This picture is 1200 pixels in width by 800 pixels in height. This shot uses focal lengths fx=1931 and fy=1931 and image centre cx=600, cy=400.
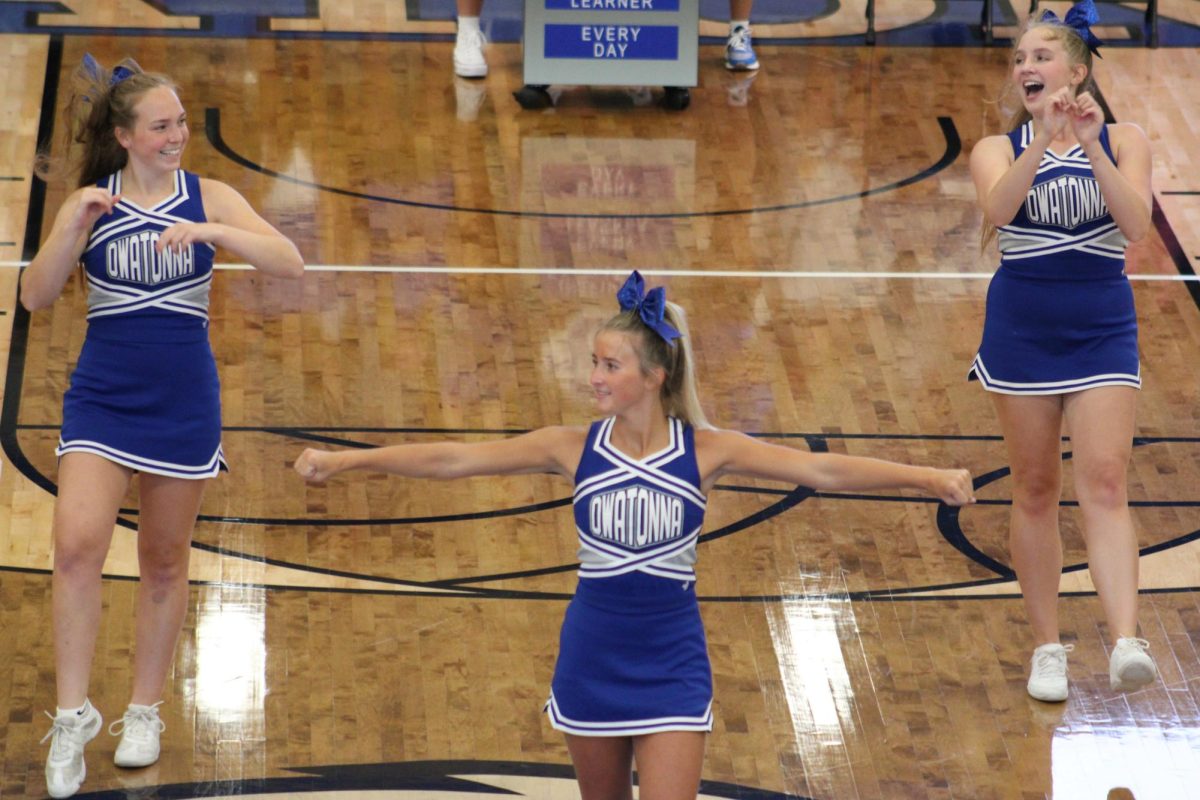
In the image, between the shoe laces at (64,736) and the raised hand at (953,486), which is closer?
the raised hand at (953,486)

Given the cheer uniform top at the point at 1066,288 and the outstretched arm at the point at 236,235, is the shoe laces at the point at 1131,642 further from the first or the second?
the outstretched arm at the point at 236,235

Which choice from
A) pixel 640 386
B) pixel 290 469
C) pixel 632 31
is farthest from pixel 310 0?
pixel 640 386

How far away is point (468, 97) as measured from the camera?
30.1 feet

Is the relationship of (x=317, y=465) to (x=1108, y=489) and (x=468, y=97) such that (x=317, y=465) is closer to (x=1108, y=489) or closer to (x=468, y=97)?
(x=1108, y=489)

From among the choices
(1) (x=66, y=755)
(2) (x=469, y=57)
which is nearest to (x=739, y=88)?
(2) (x=469, y=57)

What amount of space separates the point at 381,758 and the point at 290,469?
1671 mm

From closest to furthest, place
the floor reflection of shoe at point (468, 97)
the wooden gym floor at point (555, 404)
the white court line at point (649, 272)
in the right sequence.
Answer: the wooden gym floor at point (555, 404) < the white court line at point (649, 272) < the floor reflection of shoe at point (468, 97)

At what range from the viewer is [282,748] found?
4.68m

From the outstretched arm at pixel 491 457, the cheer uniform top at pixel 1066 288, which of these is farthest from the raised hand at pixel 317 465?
the cheer uniform top at pixel 1066 288

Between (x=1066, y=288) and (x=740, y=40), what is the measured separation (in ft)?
17.1

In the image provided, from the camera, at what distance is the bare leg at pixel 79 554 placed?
4.29 meters

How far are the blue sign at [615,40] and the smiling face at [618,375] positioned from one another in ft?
18.4

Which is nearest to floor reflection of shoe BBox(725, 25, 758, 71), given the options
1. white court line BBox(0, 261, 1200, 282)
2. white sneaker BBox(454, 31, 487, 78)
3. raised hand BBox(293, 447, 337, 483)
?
white sneaker BBox(454, 31, 487, 78)

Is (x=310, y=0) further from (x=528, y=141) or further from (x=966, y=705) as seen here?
(x=966, y=705)
